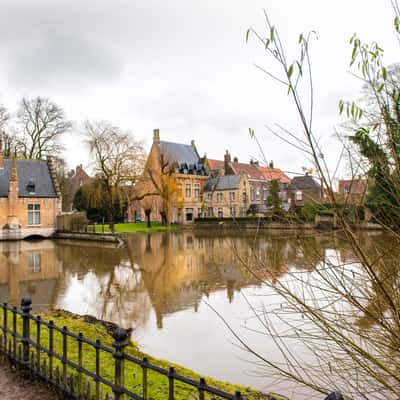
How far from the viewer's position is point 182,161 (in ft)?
169

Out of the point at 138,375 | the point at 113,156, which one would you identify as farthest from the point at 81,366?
the point at 113,156

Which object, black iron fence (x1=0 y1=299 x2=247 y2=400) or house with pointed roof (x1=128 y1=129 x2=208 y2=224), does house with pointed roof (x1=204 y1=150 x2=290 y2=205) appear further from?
black iron fence (x1=0 y1=299 x2=247 y2=400)

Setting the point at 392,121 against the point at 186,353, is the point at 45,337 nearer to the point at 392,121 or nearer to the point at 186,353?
the point at 186,353

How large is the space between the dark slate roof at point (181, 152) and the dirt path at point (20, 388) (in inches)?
1709

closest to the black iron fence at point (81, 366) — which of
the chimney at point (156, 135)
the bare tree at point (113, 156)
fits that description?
the bare tree at point (113, 156)

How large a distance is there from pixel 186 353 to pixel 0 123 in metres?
32.9

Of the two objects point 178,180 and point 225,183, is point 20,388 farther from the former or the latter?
point 225,183

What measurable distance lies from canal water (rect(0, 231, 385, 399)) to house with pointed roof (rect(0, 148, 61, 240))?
13.7m

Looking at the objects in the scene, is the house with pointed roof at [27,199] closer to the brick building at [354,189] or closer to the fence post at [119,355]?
the fence post at [119,355]

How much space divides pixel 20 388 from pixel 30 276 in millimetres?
9898

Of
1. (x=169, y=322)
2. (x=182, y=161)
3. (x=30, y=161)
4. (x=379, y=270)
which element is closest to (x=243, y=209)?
(x=182, y=161)

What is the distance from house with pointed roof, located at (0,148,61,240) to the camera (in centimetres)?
2995

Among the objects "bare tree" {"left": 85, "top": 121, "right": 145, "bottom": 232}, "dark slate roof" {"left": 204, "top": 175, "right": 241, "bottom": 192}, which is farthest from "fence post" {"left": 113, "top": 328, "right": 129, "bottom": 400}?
"dark slate roof" {"left": 204, "top": 175, "right": 241, "bottom": 192}

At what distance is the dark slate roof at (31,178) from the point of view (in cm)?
3067
